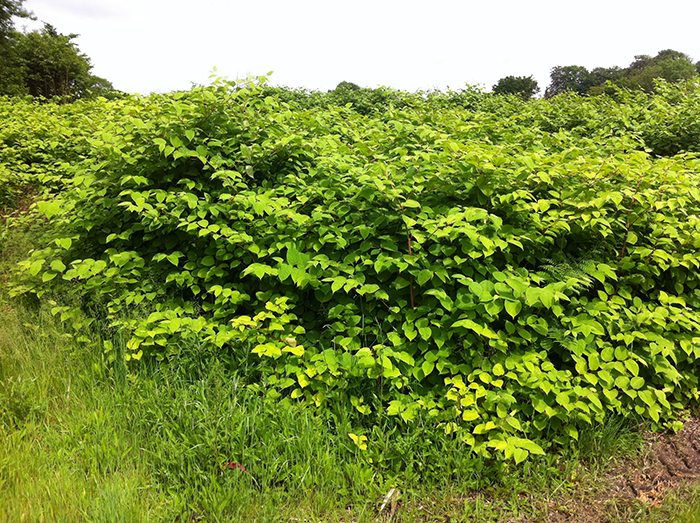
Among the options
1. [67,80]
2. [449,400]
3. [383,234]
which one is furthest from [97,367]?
[67,80]

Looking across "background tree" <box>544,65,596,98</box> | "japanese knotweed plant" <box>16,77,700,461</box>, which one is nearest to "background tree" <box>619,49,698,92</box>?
"background tree" <box>544,65,596,98</box>

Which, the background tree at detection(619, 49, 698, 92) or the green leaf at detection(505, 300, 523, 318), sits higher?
the background tree at detection(619, 49, 698, 92)

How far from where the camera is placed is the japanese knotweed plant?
2.33 metres

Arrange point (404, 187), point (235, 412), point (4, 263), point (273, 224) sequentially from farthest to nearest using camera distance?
point (4, 263) → point (273, 224) → point (404, 187) → point (235, 412)

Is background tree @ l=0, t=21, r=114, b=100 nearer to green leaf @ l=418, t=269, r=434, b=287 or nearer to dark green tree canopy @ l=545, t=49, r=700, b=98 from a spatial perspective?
green leaf @ l=418, t=269, r=434, b=287

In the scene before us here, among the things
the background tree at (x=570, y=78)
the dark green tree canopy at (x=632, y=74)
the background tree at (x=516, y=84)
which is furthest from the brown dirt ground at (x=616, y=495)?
the background tree at (x=570, y=78)

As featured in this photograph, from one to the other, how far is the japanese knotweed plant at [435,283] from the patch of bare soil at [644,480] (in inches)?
7.1

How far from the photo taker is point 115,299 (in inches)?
115

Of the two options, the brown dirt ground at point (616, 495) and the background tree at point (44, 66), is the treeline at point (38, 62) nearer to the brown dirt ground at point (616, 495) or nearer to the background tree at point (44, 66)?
the background tree at point (44, 66)

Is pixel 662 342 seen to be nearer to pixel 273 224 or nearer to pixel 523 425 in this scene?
pixel 523 425

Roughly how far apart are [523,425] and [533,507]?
41cm

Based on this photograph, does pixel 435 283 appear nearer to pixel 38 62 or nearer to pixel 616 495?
pixel 616 495

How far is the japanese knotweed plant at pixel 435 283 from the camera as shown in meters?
2.33

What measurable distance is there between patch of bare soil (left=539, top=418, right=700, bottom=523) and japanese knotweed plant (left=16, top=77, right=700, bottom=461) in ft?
0.60
